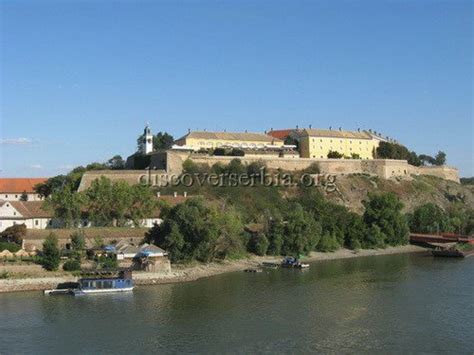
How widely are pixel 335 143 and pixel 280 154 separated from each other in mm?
7670

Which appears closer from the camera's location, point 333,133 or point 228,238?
point 228,238

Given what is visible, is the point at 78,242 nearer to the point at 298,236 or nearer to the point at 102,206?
the point at 102,206

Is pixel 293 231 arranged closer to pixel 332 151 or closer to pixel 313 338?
pixel 313 338

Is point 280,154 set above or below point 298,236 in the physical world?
above

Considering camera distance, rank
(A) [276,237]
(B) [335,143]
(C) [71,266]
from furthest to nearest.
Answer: (B) [335,143] → (A) [276,237] → (C) [71,266]

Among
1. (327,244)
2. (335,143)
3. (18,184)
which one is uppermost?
(335,143)

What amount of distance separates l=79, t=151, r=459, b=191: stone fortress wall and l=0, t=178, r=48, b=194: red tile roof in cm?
668

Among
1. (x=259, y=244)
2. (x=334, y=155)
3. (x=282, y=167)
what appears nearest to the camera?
(x=259, y=244)

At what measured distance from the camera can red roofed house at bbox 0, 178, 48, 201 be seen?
49062mm

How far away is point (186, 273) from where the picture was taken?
31.9m

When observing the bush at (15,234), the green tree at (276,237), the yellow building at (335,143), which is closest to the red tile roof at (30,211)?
the bush at (15,234)

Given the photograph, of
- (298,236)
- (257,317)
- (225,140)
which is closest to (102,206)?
(298,236)

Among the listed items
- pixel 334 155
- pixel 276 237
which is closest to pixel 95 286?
pixel 276 237

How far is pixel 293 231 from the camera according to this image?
129 feet
